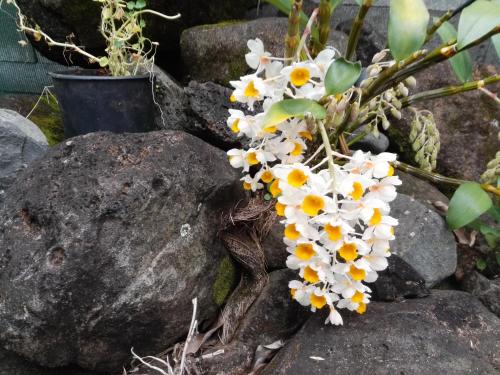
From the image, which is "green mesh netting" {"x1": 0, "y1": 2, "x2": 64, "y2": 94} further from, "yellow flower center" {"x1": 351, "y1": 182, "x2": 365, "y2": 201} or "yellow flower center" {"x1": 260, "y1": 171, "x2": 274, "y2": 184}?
"yellow flower center" {"x1": 351, "y1": 182, "x2": 365, "y2": 201}

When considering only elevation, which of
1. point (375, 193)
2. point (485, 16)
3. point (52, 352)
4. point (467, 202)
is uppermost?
point (485, 16)

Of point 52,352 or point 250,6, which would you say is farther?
point 250,6

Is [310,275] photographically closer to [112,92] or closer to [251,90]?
[251,90]

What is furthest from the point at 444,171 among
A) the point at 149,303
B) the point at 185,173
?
the point at 149,303

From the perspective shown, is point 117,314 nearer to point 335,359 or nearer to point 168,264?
point 168,264

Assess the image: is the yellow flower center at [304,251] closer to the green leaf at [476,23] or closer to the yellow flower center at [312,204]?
the yellow flower center at [312,204]

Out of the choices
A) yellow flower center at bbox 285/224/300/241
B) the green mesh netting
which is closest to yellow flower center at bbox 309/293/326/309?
yellow flower center at bbox 285/224/300/241

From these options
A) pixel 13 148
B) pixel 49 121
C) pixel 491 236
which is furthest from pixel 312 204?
pixel 49 121
